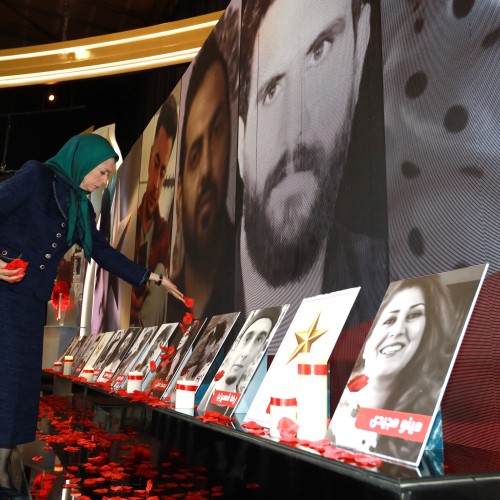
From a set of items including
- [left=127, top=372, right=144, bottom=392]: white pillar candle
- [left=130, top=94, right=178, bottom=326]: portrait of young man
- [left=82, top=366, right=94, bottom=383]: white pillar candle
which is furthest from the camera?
[left=130, top=94, right=178, bottom=326]: portrait of young man

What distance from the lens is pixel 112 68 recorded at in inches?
252

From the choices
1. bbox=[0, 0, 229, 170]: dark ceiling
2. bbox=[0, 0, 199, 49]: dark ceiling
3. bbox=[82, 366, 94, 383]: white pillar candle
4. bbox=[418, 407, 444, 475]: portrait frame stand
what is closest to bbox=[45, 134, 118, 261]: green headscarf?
bbox=[418, 407, 444, 475]: portrait frame stand

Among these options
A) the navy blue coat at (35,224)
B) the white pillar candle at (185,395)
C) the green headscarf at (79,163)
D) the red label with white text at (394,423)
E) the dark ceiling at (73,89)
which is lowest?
the white pillar candle at (185,395)

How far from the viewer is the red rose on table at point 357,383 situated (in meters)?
1.15

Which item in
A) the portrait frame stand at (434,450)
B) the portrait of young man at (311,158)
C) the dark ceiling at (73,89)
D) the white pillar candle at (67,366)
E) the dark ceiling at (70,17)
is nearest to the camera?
the portrait frame stand at (434,450)

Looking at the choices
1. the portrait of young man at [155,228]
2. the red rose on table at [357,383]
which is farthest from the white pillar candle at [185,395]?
the portrait of young man at [155,228]

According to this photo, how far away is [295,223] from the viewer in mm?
1967

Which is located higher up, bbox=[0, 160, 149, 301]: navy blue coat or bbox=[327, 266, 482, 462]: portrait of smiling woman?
bbox=[0, 160, 149, 301]: navy blue coat

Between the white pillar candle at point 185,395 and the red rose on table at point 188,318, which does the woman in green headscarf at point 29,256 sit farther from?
the red rose on table at point 188,318

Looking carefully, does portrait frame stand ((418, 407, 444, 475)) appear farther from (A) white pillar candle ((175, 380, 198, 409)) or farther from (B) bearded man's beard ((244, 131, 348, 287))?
(A) white pillar candle ((175, 380, 198, 409))

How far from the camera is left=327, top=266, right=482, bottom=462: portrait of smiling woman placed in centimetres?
98

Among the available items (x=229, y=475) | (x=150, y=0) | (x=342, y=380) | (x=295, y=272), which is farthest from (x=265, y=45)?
(x=150, y=0)

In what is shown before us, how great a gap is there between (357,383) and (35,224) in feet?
4.06

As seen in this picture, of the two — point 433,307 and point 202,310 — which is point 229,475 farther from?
point 202,310
